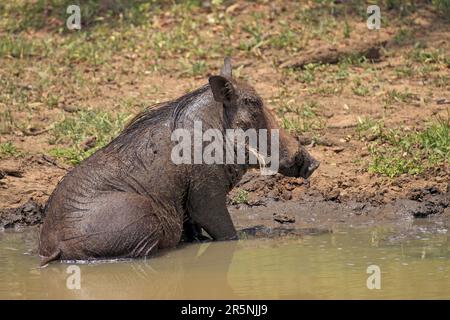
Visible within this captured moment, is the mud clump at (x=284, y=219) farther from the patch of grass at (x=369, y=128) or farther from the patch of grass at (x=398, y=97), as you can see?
the patch of grass at (x=398, y=97)

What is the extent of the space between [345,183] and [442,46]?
359 centimetres

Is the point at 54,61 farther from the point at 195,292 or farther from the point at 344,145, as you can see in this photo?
the point at 195,292

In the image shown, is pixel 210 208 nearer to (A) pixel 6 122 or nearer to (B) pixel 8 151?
(B) pixel 8 151

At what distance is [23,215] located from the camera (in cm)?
1078

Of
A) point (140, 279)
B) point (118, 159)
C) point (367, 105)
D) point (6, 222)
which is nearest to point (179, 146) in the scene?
point (118, 159)

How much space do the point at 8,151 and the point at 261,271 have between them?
414 cm

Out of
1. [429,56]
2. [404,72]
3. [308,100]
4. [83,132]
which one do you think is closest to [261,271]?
[83,132]

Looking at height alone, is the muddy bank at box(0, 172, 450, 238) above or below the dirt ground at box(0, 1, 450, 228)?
below

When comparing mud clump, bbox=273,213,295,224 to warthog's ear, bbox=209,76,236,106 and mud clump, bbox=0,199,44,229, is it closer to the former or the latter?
warthog's ear, bbox=209,76,236,106

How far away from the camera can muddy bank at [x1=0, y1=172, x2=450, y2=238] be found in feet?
34.5

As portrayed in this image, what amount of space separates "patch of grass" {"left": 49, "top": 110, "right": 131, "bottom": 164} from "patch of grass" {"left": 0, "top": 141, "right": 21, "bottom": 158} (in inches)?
14.5

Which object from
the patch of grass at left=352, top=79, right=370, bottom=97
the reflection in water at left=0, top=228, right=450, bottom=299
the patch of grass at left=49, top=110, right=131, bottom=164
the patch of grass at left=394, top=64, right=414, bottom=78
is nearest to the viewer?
the reflection in water at left=0, top=228, right=450, bottom=299

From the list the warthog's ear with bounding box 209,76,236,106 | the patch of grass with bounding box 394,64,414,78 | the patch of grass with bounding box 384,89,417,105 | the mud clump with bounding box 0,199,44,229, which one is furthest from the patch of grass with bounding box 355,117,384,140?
the mud clump with bounding box 0,199,44,229

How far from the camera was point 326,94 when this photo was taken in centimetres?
1295
